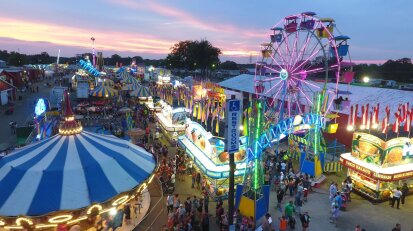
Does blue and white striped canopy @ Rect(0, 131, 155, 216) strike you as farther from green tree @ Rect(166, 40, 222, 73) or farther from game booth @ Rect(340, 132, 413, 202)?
green tree @ Rect(166, 40, 222, 73)

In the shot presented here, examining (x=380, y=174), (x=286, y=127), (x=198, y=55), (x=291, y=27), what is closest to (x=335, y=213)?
(x=380, y=174)

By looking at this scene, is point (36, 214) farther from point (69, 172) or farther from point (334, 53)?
point (334, 53)

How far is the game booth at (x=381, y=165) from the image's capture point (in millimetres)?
13148

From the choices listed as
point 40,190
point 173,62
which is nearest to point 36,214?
point 40,190

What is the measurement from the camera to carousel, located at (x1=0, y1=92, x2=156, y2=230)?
7.62 m

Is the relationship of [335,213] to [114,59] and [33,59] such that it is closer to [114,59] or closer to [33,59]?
[33,59]

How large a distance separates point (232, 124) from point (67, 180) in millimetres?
5132

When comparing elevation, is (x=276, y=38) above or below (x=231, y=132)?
above

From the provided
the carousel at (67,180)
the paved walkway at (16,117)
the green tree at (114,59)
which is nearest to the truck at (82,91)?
the paved walkway at (16,117)

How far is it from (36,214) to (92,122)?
1928 centimetres

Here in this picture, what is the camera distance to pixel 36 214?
24.5ft

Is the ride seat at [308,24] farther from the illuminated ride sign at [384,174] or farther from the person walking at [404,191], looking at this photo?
the person walking at [404,191]

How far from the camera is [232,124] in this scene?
9.92 metres

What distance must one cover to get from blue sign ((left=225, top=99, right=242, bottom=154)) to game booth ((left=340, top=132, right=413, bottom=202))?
7.30 m
